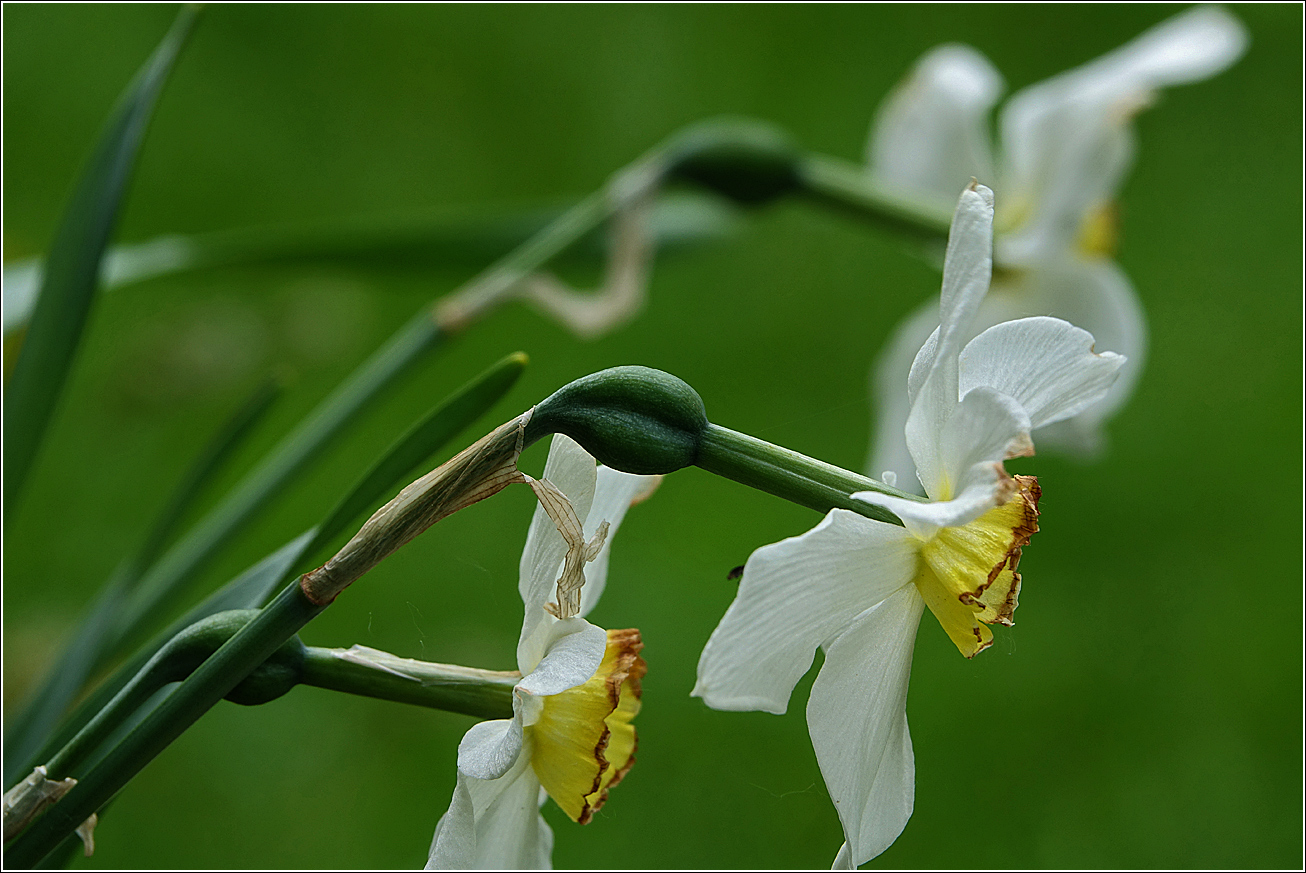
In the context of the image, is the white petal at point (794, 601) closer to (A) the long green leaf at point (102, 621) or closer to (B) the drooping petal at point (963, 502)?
(B) the drooping petal at point (963, 502)

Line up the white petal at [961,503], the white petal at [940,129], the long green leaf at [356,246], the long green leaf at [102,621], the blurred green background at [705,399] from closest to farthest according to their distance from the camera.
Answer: the white petal at [961,503], the long green leaf at [102,621], the long green leaf at [356,246], the white petal at [940,129], the blurred green background at [705,399]

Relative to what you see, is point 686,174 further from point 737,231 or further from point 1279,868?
point 1279,868

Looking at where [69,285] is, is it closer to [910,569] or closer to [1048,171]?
[910,569]

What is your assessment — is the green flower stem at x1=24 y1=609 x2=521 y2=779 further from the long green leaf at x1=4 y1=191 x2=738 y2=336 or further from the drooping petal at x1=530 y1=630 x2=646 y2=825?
the long green leaf at x1=4 y1=191 x2=738 y2=336

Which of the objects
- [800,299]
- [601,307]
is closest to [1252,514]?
[800,299]

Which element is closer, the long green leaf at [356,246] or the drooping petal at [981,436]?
the drooping petal at [981,436]

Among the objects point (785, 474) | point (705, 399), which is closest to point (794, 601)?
point (785, 474)

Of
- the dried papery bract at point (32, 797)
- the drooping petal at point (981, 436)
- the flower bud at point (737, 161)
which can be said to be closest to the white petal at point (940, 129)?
the flower bud at point (737, 161)
